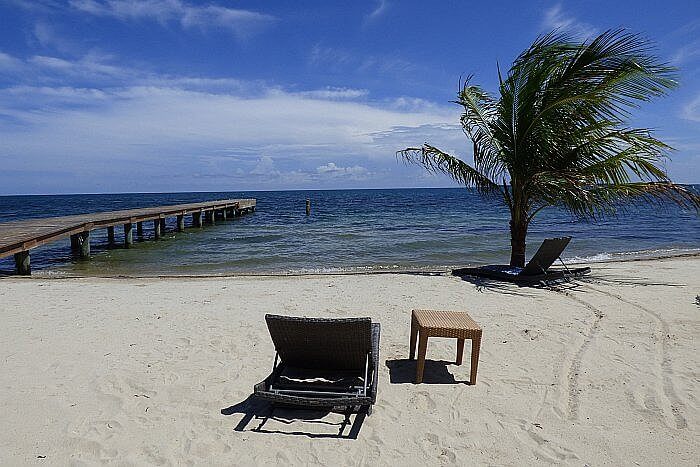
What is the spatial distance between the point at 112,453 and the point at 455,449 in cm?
230

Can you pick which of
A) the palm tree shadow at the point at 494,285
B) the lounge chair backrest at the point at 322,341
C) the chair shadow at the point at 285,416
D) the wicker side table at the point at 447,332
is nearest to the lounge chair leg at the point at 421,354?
the wicker side table at the point at 447,332

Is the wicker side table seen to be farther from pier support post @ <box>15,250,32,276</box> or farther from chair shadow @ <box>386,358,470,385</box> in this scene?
pier support post @ <box>15,250,32,276</box>

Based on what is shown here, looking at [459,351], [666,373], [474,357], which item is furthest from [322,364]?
[666,373]

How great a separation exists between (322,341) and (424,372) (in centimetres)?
132

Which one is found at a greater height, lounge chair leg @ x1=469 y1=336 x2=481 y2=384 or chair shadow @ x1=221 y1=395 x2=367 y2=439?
lounge chair leg @ x1=469 y1=336 x2=481 y2=384

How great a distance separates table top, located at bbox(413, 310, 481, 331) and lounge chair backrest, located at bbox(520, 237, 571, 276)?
4572 mm

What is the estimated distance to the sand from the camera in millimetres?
3479

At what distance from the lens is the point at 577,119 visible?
9.45m

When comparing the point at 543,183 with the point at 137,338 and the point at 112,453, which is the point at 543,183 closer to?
the point at 137,338

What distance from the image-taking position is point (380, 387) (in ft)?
14.8

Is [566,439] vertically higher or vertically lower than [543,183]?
lower

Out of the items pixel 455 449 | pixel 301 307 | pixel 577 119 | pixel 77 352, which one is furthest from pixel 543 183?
pixel 77 352

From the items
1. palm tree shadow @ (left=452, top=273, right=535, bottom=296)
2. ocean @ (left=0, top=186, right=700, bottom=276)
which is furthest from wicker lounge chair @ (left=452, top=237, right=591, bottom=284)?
ocean @ (left=0, top=186, right=700, bottom=276)

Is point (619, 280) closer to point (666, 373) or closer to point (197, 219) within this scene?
point (666, 373)
